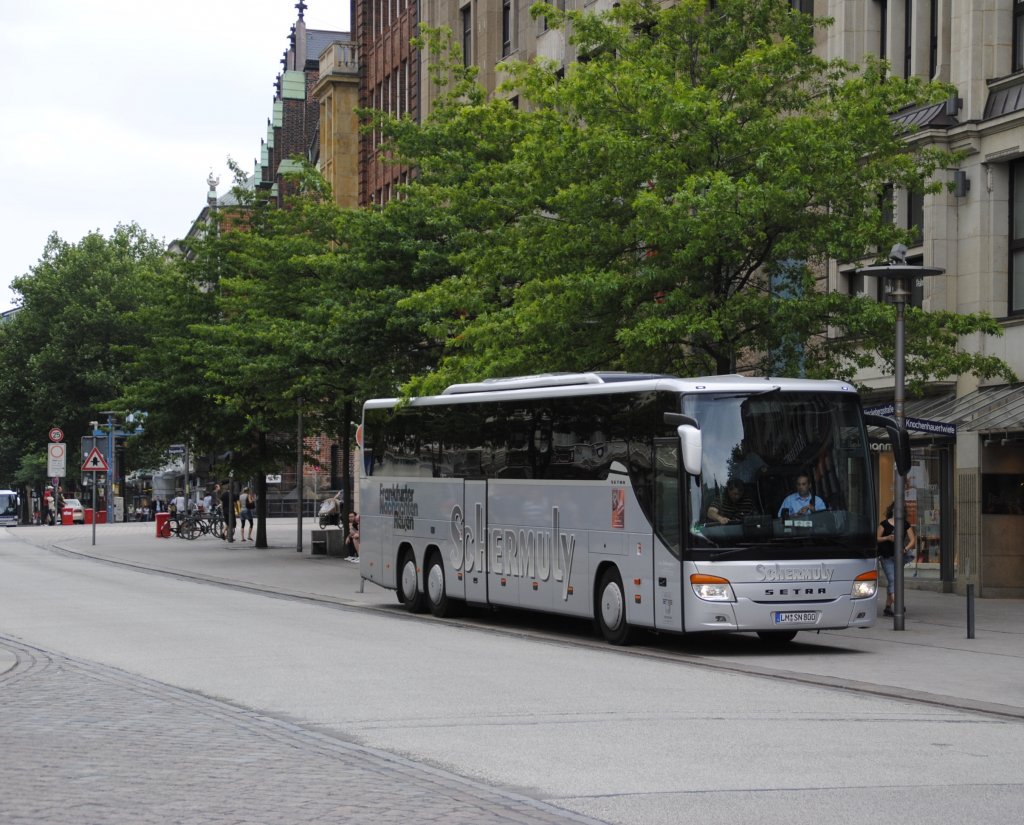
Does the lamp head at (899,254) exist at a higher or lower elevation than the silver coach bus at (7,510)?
higher

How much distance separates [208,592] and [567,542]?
11095 mm

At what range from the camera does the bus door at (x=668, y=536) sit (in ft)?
60.7

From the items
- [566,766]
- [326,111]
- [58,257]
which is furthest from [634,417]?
[58,257]

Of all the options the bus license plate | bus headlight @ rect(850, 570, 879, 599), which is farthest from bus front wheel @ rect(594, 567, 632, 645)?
bus headlight @ rect(850, 570, 879, 599)

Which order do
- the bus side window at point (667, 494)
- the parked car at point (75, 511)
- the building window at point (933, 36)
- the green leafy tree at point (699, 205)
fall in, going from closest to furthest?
1. the bus side window at point (667, 494)
2. the green leafy tree at point (699, 205)
3. the building window at point (933, 36)
4. the parked car at point (75, 511)

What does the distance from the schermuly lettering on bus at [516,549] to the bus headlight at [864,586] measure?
3496 millimetres

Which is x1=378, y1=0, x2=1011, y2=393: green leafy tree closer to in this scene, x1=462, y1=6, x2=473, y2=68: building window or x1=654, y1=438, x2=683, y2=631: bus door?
x1=654, y1=438, x2=683, y2=631: bus door

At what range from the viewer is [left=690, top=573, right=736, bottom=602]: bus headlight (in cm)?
1833

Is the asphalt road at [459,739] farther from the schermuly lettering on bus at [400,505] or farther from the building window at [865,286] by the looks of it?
the building window at [865,286]

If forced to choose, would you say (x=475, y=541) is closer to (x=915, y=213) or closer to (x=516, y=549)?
(x=516, y=549)

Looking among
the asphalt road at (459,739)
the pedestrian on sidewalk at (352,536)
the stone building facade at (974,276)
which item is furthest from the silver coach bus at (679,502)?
the pedestrian on sidewalk at (352,536)

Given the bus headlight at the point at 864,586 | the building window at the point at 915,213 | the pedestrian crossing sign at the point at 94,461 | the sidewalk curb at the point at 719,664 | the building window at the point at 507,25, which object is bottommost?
the sidewalk curb at the point at 719,664

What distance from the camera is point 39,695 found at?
46.2 feet

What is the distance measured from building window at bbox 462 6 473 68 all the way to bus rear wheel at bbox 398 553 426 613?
29521 millimetres
